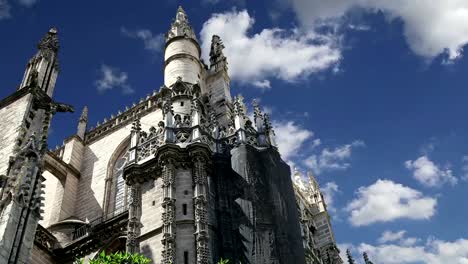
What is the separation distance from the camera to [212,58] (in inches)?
1068

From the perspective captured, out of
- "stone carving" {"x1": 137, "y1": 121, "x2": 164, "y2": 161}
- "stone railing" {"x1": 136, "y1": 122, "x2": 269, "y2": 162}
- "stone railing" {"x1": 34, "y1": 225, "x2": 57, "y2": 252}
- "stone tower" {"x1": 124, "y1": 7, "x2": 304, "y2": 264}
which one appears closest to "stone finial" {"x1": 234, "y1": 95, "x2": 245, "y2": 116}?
"stone tower" {"x1": 124, "y1": 7, "x2": 304, "y2": 264}

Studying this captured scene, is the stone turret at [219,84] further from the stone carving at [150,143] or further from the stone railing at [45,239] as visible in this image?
the stone railing at [45,239]

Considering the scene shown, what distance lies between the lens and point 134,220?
1616 cm

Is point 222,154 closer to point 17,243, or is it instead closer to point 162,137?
point 162,137

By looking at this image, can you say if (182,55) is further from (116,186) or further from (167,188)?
(167,188)

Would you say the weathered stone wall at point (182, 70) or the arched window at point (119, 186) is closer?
the arched window at point (119, 186)

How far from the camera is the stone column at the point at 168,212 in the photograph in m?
14.3

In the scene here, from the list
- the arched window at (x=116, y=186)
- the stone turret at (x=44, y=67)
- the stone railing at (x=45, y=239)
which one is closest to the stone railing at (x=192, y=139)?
the arched window at (x=116, y=186)

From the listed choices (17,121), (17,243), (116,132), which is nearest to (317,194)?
→ (116,132)

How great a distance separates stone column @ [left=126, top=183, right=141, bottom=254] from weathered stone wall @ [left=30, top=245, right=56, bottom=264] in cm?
426

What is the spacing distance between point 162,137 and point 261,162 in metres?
3.55

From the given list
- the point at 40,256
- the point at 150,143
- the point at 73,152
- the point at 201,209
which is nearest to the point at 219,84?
the point at 150,143

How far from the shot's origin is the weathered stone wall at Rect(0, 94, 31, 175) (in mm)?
15383

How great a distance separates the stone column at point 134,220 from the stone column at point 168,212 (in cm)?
122
